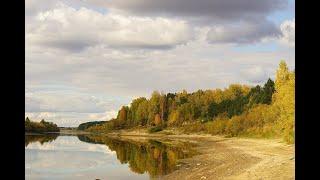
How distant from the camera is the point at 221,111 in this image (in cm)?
13688

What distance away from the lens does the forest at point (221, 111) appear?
165ft

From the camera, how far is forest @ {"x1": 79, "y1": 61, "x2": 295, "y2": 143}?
50.3 m

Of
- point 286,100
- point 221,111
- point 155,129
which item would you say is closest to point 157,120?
point 155,129

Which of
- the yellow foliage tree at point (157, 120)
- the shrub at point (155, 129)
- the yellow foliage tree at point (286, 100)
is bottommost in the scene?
the shrub at point (155, 129)

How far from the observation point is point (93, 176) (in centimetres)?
3809

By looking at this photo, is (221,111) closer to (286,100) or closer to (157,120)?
(157,120)

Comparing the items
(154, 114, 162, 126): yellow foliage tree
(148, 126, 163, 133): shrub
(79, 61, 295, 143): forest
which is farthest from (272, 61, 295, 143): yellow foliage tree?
(154, 114, 162, 126): yellow foliage tree

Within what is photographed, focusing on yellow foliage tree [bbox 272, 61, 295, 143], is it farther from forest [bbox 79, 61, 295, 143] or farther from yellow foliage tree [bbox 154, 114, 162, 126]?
yellow foliage tree [bbox 154, 114, 162, 126]

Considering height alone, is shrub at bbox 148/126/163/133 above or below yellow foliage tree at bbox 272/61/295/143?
below

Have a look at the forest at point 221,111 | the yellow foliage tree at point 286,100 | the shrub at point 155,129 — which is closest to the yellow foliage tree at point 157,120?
the forest at point 221,111

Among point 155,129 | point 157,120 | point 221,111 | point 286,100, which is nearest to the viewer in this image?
point 286,100

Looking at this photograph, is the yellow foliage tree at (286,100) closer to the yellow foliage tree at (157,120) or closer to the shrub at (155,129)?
the shrub at (155,129)
